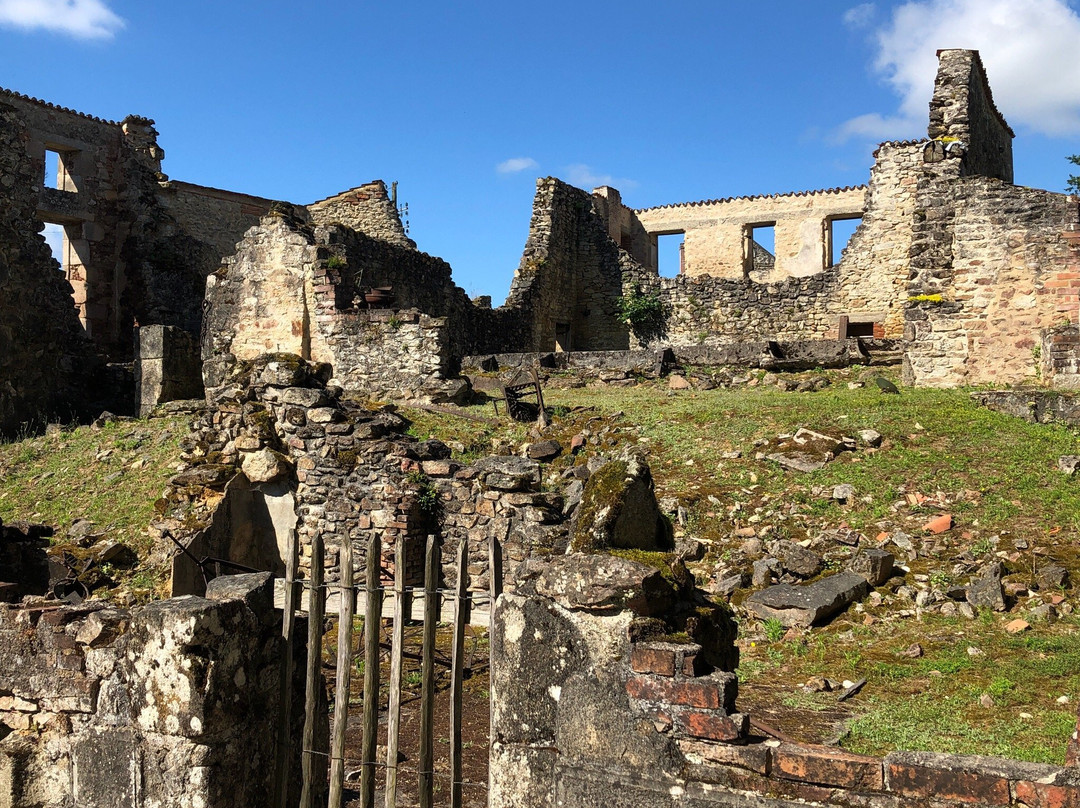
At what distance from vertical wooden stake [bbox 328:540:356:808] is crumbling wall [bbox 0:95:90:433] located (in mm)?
14346

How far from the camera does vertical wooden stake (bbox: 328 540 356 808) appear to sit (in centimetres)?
404

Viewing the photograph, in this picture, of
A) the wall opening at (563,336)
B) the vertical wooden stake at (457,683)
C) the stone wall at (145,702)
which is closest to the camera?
the stone wall at (145,702)

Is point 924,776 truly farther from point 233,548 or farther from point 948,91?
point 948,91

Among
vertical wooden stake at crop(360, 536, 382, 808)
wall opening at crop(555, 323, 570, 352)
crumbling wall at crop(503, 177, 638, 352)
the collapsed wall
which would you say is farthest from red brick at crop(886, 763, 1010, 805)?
wall opening at crop(555, 323, 570, 352)

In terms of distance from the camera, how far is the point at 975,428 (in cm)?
1067

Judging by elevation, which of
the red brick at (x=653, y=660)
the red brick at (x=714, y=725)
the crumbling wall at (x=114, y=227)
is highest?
the crumbling wall at (x=114, y=227)

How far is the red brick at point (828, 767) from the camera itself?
9.70 feet

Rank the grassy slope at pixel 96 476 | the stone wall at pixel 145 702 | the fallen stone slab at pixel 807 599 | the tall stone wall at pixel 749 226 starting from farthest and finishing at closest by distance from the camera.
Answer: the tall stone wall at pixel 749 226
the grassy slope at pixel 96 476
the fallen stone slab at pixel 807 599
the stone wall at pixel 145 702

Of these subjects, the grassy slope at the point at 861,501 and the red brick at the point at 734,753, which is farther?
the grassy slope at the point at 861,501

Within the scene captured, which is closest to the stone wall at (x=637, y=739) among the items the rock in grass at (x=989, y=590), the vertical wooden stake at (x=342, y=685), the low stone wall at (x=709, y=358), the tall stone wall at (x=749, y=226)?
the vertical wooden stake at (x=342, y=685)

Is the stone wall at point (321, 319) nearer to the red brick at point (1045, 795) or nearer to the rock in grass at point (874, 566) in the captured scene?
the rock in grass at point (874, 566)

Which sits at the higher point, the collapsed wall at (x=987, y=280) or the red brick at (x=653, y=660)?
the collapsed wall at (x=987, y=280)

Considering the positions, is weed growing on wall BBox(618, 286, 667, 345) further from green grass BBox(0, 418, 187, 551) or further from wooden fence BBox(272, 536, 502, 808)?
wooden fence BBox(272, 536, 502, 808)

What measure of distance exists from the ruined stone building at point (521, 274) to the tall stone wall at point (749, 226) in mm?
62
